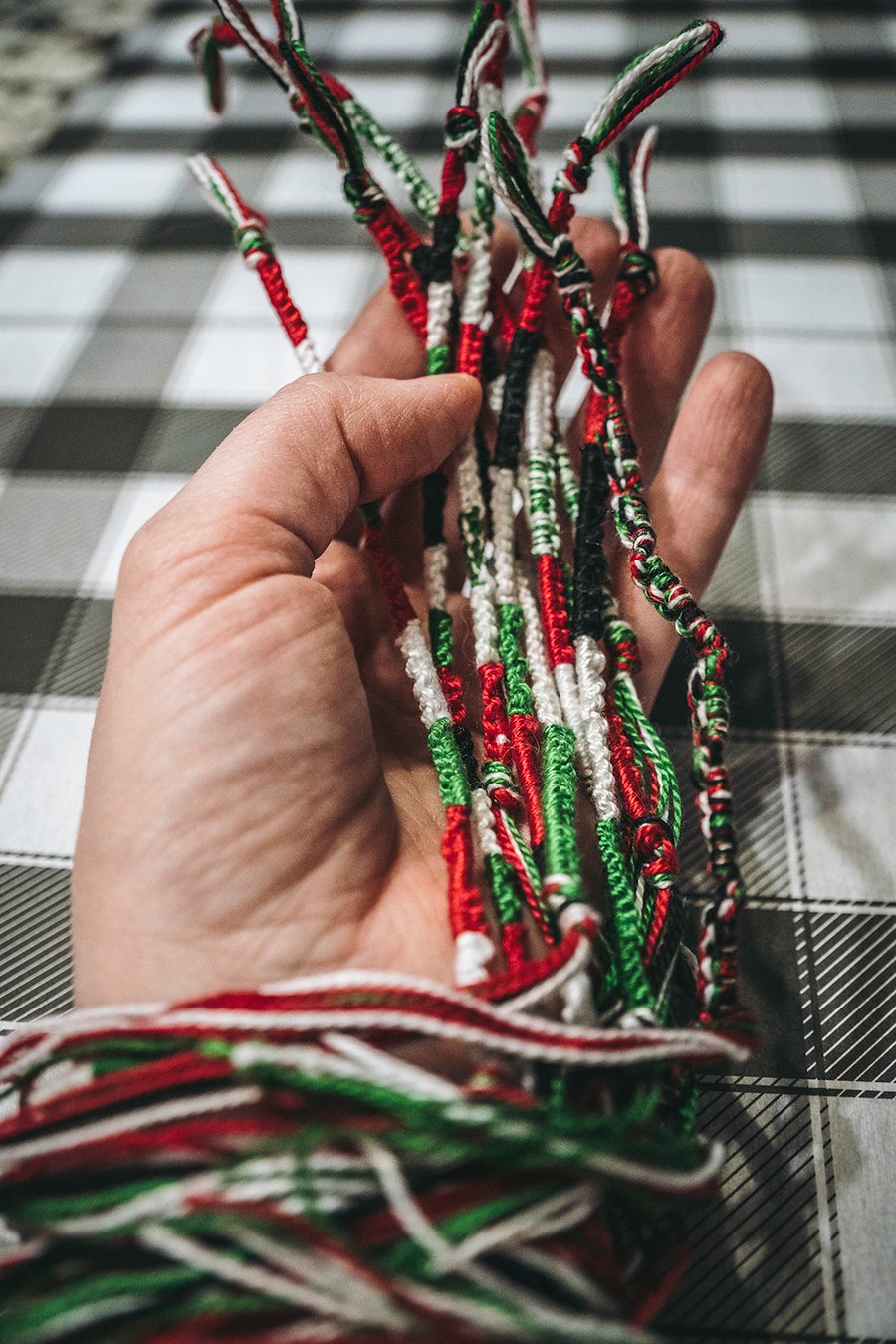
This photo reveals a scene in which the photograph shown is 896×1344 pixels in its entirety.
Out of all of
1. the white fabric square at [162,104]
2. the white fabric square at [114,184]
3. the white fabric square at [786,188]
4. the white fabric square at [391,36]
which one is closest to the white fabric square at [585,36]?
the white fabric square at [391,36]

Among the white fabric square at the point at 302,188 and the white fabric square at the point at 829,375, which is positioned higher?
the white fabric square at the point at 302,188

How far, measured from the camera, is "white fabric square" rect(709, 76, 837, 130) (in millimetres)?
1219

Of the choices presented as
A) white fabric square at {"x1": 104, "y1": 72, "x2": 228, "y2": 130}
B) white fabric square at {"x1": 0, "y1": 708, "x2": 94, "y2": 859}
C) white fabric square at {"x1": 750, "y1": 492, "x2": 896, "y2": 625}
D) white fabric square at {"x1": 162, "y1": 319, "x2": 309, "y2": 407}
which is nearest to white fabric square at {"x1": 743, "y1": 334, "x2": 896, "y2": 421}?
white fabric square at {"x1": 750, "y1": 492, "x2": 896, "y2": 625}

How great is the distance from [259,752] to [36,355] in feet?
2.49

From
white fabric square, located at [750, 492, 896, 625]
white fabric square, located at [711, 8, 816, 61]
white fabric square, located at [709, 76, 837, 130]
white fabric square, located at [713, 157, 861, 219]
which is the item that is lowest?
white fabric square, located at [750, 492, 896, 625]

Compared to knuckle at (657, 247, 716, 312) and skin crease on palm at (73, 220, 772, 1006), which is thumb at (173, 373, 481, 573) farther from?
knuckle at (657, 247, 716, 312)

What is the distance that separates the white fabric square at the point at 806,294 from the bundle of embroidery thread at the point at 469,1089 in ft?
1.53

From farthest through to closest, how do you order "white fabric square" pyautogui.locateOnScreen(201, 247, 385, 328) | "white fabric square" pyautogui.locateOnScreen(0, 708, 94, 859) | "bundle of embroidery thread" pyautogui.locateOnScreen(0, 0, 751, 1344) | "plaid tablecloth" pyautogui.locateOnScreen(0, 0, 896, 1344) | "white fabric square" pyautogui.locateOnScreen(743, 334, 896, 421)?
"white fabric square" pyautogui.locateOnScreen(201, 247, 385, 328) → "white fabric square" pyautogui.locateOnScreen(743, 334, 896, 421) → "white fabric square" pyautogui.locateOnScreen(0, 708, 94, 859) → "plaid tablecloth" pyautogui.locateOnScreen(0, 0, 896, 1344) → "bundle of embroidery thread" pyautogui.locateOnScreen(0, 0, 751, 1344)

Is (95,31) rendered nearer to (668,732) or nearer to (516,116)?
(516,116)

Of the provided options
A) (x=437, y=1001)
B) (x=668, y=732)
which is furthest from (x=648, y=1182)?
(x=668, y=732)

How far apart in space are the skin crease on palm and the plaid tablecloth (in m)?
0.20

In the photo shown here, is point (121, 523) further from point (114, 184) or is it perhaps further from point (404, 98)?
point (404, 98)

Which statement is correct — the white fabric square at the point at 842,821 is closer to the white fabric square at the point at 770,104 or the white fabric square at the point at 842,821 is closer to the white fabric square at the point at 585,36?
the white fabric square at the point at 770,104

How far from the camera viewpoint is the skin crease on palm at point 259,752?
49 centimetres
